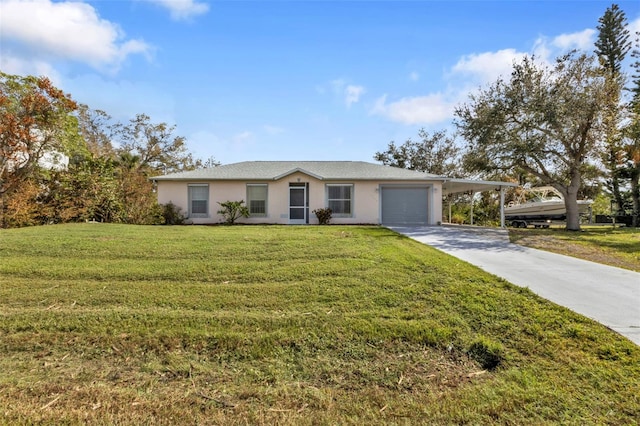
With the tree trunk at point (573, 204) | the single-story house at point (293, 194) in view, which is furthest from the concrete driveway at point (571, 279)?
the tree trunk at point (573, 204)

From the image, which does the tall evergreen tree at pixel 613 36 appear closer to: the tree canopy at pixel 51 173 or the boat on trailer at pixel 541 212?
the boat on trailer at pixel 541 212

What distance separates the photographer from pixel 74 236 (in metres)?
9.08

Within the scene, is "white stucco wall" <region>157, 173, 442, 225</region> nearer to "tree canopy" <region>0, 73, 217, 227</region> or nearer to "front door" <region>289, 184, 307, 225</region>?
"front door" <region>289, 184, 307, 225</region>

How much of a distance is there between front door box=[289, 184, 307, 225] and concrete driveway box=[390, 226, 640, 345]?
7.98 meters

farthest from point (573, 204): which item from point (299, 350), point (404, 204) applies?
point (299, 350)

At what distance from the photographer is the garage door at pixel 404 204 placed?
17.2 metres

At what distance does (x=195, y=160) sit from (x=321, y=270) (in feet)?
97.9

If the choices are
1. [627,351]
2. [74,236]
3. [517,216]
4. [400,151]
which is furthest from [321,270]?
[400,151]

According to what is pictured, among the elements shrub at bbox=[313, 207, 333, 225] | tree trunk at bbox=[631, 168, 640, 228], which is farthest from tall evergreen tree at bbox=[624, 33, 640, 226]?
shrub at bbox=[313, 207, 333, 225]

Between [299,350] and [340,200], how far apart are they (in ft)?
43.8

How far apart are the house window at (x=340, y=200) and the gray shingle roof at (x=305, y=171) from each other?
2.10ft

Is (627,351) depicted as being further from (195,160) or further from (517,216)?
(195,160)

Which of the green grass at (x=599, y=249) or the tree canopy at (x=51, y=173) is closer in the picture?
the green grass at (x=599, y=249)

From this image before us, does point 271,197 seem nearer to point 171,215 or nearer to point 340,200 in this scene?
point 340,200
